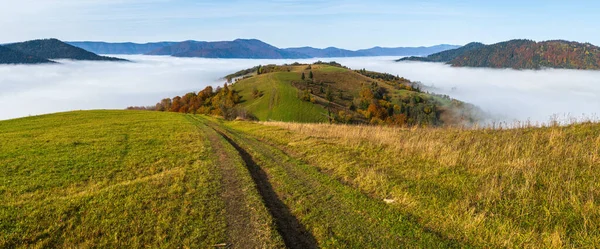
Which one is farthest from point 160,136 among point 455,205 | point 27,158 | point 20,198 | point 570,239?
point 570,239

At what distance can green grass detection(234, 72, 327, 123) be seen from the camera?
442 ft

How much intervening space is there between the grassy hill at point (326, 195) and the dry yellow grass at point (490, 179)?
0.05 meters

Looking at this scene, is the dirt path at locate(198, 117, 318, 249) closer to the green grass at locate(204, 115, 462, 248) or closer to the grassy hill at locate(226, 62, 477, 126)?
the green grass at locate(204, 115, 462, 248)

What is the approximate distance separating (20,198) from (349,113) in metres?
145

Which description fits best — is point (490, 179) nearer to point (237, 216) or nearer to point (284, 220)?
point (284, 220)

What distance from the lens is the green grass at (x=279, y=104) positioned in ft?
442

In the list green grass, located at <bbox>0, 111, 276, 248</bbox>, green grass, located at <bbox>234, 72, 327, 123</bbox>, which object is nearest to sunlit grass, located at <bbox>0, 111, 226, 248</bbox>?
green grass, located at <bbox>0, 111, 276, 248</bbox>

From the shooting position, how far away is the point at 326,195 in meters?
11.9

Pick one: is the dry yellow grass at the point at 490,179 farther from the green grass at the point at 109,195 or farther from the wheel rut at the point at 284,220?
the green grass at the point at 109,195

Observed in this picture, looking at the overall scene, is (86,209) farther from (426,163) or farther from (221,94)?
(221,94)

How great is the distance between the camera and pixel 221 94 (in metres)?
168

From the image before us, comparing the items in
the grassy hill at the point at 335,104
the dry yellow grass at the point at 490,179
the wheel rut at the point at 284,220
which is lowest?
the grassy hill at the point at 335,104

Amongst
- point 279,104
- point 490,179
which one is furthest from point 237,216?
point 279,104

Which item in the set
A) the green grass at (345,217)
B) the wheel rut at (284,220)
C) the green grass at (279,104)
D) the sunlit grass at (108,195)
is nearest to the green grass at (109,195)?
the sunlit grass at (108,195)
